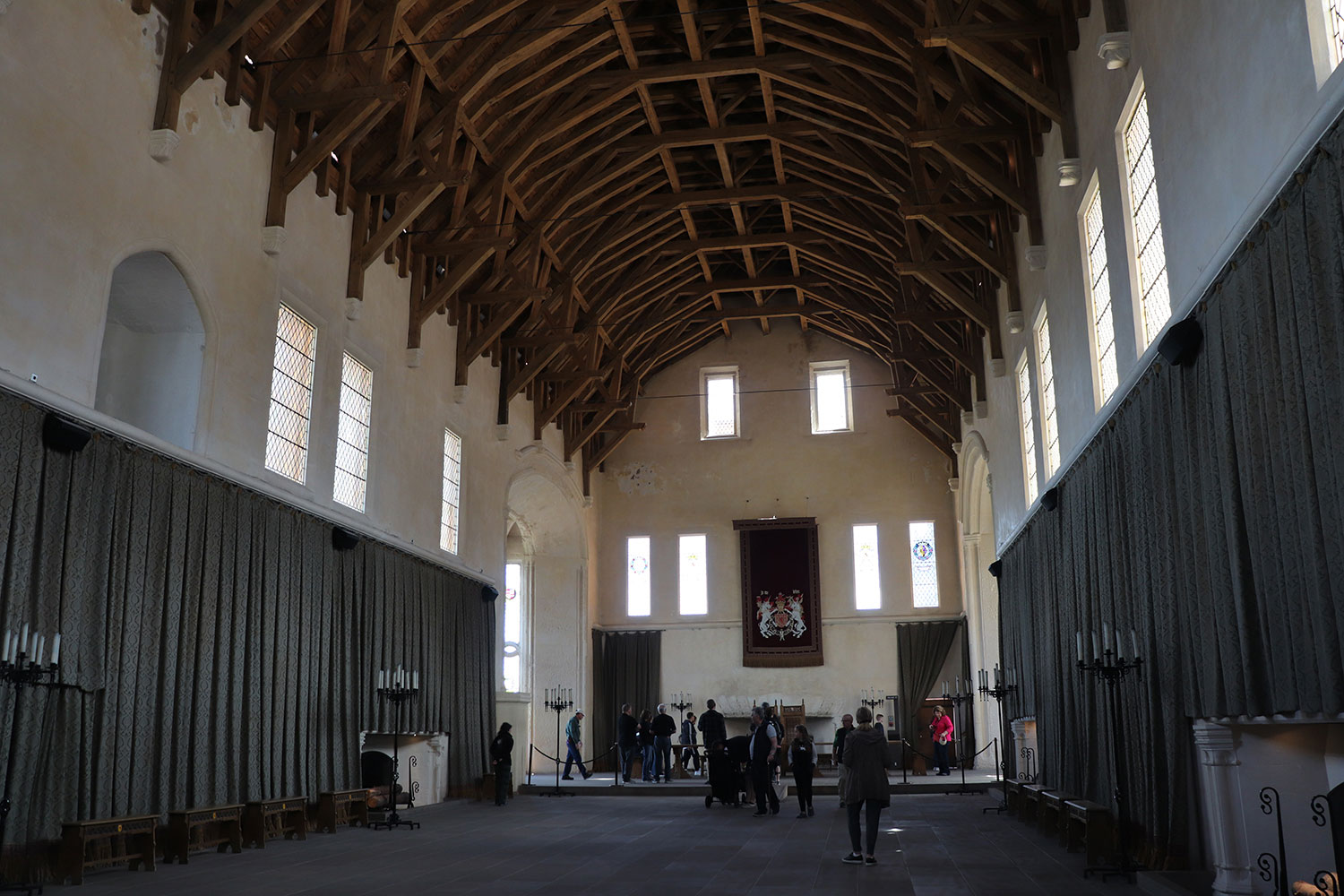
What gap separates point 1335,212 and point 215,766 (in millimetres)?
9736

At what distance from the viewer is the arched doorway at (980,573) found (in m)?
20.8

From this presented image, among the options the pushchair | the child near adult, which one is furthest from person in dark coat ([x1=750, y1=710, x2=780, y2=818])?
the pushchair

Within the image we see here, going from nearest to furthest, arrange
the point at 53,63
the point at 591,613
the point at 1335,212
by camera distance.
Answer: the point at 1335,212
the point at 53,63
the point at 591,613

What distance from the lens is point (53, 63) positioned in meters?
8.55

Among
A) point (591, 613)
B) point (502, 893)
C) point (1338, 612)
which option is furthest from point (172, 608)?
point (591, 613)

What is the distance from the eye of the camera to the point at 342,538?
513 inches

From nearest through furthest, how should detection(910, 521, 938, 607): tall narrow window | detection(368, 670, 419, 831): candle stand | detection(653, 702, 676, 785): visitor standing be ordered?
detection(368, 670, 419, 831): candle stand < detection(653, 702, 676, 785): visitor standing < detection(910, 521, 938, 607): tall narrow window

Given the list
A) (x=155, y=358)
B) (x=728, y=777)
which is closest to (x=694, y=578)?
A: (x=728, y=777)

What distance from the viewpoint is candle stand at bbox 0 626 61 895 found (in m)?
7.07

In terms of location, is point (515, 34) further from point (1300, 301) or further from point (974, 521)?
point (974, 521)

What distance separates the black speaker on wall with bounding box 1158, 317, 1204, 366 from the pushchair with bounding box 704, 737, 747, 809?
8.86 m

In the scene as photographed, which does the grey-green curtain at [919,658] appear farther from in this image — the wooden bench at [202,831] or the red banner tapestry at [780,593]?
the wooden bench at [202,831]

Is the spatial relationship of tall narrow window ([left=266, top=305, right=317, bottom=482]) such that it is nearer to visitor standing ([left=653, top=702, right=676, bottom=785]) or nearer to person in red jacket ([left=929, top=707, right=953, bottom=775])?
visitor standing ([left=653, top=702, right=676, bottom=785])

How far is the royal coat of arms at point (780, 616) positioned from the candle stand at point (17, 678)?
17.2m
